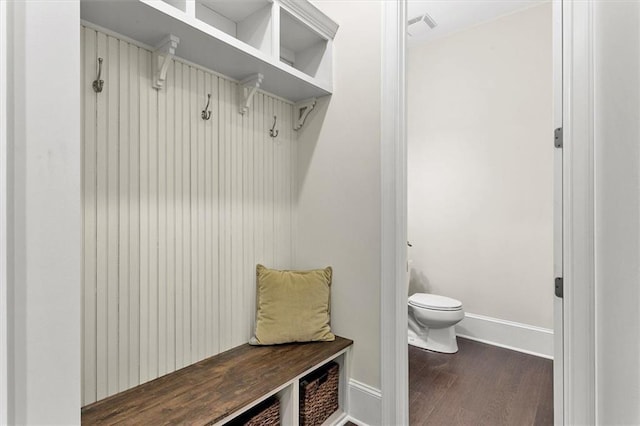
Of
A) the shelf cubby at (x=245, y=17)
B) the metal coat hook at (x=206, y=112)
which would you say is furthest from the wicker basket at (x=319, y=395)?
the shelf cubby at (x=245, y=17)

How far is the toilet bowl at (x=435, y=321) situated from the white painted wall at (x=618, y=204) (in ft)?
7.44

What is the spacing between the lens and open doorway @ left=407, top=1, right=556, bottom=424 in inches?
97.3

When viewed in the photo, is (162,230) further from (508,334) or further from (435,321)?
(508,334)


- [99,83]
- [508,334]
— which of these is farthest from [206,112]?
[508,334]

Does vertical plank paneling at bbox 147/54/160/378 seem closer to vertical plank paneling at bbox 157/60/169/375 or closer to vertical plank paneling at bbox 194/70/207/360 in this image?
vertical plank paneling at bbox 157/60/169/375

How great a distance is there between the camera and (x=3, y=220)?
13.4 inches

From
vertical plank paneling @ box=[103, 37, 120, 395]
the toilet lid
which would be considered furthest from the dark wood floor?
vertical plank paneling @ box=[103, 37, 120, 395]

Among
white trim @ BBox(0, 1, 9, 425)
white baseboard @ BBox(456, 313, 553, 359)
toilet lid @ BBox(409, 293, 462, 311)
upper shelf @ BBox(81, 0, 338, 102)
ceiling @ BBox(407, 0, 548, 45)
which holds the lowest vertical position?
white baseboard @ BBox(456, 313, 553, 359)

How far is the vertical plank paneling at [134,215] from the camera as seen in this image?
1.32 metres

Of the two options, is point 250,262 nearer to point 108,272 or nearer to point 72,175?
point 108,272

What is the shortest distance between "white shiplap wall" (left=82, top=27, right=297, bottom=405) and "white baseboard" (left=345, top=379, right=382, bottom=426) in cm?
68

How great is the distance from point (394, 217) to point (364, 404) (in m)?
1.04

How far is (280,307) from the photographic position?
5.71 feet

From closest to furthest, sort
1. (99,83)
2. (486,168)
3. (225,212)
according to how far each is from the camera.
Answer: (99,83)
(225,212)
(486,168)
